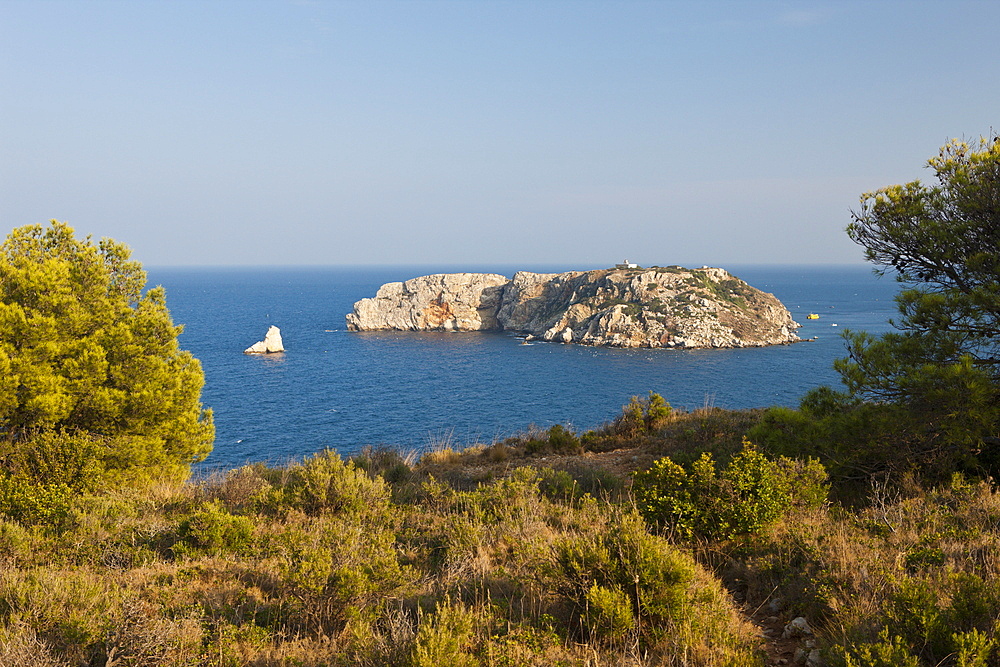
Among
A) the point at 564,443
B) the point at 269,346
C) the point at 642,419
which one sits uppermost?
the point at 642,419

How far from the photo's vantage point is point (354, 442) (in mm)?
38438

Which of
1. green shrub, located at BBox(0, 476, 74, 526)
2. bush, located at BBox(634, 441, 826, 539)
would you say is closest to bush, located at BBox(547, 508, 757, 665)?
bush, located at BBox(634, 441, 826, 539)

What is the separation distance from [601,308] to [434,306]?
111ft

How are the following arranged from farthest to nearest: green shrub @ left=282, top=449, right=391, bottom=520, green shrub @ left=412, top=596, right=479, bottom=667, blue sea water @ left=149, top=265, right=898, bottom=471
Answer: blue sea water @ left=149, top=265, right=898, bottom=471 < green shrub @ left=282, top=449, right=391, bottom=520 < green shrub @ left=412, top=596, right=479, bottom=667

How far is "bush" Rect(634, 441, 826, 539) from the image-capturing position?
659cm

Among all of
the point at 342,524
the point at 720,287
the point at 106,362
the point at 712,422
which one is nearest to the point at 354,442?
the point at 106,362

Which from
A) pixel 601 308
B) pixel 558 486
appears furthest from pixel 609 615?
pixel 601 308

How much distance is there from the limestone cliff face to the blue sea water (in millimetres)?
4594

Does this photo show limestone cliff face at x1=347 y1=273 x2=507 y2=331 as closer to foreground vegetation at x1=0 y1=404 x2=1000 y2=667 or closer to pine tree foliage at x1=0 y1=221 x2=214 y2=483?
pine tree foliage at x1=0 y1=221 x2=214 y2=483

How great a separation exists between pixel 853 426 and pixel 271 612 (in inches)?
334

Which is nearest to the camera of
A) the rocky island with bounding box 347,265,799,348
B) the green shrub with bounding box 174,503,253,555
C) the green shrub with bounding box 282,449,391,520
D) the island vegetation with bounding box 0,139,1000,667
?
the island vegetation with bounding box 0,139,1000,667

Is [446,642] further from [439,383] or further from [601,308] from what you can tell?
[601,308]

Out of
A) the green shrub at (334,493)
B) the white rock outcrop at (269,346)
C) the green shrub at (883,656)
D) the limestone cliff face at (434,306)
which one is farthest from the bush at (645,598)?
the limestone cliff face at (434,306)

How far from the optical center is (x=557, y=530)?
6984 millimetres
